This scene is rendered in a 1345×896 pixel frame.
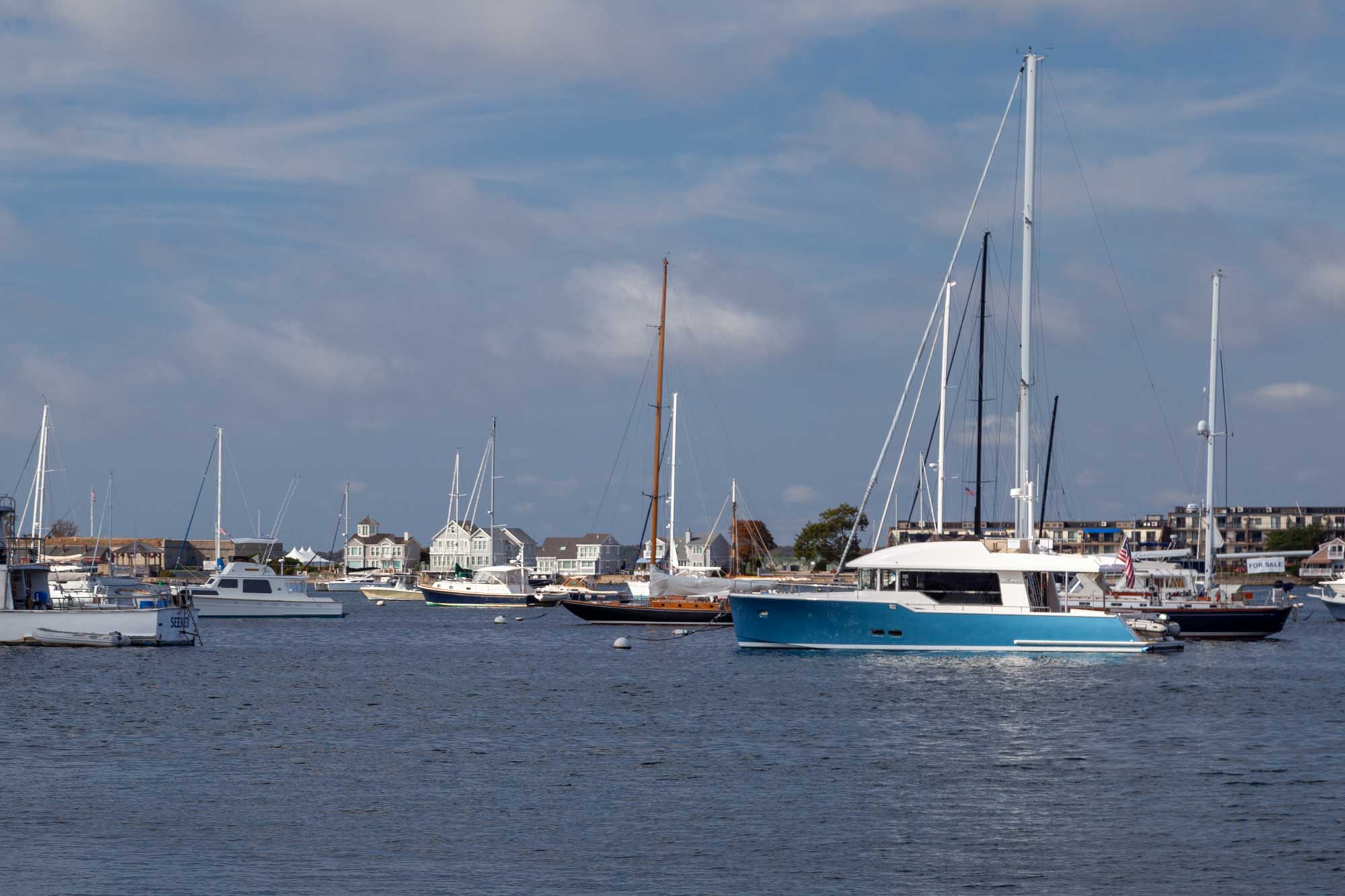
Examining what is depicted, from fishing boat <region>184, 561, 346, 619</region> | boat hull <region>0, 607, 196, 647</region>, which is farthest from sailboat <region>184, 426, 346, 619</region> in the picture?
boat hull <region>0, 607, 196, 647</region>

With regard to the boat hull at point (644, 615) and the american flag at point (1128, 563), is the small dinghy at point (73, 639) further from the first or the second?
the american flag at point (1128, 563)

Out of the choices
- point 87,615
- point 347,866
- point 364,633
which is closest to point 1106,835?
point 347,866

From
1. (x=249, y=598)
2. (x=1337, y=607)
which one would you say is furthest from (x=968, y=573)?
(x=1337, y=607)

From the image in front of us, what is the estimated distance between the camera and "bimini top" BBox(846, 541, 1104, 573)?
5216 centimetres

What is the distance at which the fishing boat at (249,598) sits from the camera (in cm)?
9900

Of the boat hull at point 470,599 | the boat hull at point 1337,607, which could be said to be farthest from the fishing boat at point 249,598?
the boat hull at point 1337,607

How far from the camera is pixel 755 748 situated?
32.5 m

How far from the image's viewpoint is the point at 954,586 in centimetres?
5322

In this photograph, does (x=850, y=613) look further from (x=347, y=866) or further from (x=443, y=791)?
(x=347, y=866)

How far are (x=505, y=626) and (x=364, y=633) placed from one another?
9568 millimetres

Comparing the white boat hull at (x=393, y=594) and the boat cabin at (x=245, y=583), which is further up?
the boat cabin at (x=245, y=583)

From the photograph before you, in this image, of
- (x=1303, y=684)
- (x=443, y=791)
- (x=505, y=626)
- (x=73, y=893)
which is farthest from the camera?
(x=505, y=626)

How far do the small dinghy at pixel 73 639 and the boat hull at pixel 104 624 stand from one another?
0.16 feet

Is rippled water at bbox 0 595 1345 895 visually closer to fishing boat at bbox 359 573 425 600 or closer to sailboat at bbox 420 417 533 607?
sailboat at bbox 420 417 533 607
